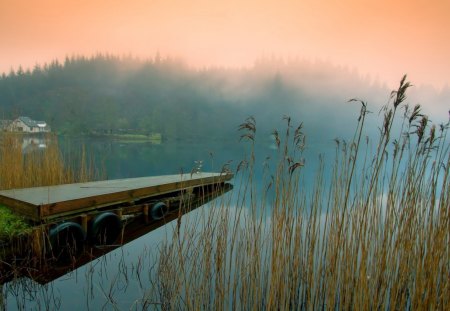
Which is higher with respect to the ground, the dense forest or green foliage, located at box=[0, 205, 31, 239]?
the dense forest

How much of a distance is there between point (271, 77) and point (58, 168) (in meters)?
81.6

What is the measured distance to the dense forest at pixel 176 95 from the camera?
55.1 m

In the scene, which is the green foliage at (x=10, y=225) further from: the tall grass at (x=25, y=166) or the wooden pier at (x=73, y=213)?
the tall grass at (x=25, y=166)

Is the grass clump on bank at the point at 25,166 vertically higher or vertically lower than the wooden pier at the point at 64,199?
higher

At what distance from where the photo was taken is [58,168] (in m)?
5.63

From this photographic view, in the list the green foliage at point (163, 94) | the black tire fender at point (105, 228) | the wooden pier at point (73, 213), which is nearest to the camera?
the wooden pier at point (73, 213)

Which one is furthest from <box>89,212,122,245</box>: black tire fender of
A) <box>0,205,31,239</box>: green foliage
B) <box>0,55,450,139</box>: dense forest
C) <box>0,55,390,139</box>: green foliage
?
<box>0,55,390,139</box>: green foliage

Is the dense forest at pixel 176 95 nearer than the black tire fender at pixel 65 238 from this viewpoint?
No

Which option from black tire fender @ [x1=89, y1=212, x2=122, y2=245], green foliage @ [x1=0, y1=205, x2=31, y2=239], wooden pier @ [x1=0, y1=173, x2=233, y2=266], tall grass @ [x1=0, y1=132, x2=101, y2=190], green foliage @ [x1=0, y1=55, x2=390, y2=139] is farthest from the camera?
green foliage @ [x1=0, y1=55, x2=390, y2=139]

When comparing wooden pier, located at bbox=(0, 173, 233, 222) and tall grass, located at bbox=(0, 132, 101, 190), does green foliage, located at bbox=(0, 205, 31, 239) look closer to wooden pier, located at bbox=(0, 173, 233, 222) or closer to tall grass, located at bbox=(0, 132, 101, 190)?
wooden pier, located at bbox=(0, 173, 233, 222)

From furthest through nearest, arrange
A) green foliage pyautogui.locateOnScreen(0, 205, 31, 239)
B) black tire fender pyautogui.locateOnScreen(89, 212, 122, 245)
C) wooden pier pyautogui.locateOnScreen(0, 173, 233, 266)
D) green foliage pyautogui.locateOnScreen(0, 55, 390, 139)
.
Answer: green foliage pyautogui.locateOnScreen(0, 55, 390, 139), black tire fender pyautogui.locateOnScreen(89, 212, 122, 245), wooden pier pyautogui.locateOnScreen(0, 173, 233, 266), green foliage pyautogui.locateOnScreen(0, 205, 31, 239)

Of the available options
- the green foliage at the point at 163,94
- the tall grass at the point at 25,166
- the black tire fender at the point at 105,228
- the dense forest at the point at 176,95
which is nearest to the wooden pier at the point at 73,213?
the black tire fender at the point at 105,228

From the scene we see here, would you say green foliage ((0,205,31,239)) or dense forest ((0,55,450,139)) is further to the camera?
dense forest ((0,55,450,139))

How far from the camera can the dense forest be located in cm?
5506
